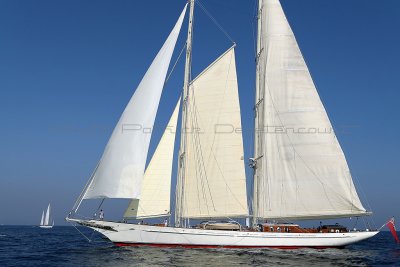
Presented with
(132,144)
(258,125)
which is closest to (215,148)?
(258,125)

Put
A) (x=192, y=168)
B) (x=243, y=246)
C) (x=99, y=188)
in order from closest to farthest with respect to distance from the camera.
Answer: (x=99, y=188)
(x=243, y=246)
(x=192, y=168)

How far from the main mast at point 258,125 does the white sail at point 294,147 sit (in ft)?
0.70

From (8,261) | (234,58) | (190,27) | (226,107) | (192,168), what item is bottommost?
(8,261)

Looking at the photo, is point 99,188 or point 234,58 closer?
point 99,188

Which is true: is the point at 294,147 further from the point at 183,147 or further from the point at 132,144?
the point at 132,144

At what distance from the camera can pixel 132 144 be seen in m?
31.4

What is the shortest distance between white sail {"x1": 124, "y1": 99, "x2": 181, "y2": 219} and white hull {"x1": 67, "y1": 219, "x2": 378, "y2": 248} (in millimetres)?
1167

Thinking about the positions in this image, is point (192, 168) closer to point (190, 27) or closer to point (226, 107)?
point (226, 107)

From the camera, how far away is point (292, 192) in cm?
3484

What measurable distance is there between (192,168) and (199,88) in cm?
671

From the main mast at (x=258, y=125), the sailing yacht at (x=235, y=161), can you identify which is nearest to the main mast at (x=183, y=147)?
the sailing yacht at (x=235, y=161)

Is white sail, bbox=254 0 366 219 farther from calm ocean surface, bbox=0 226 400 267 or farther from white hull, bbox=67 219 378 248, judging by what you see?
calm ocean surface, bbox=0 226 400 267

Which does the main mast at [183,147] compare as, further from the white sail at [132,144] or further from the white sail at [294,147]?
the white sail at [294,147]

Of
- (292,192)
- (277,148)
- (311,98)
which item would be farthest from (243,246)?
(311,98)
